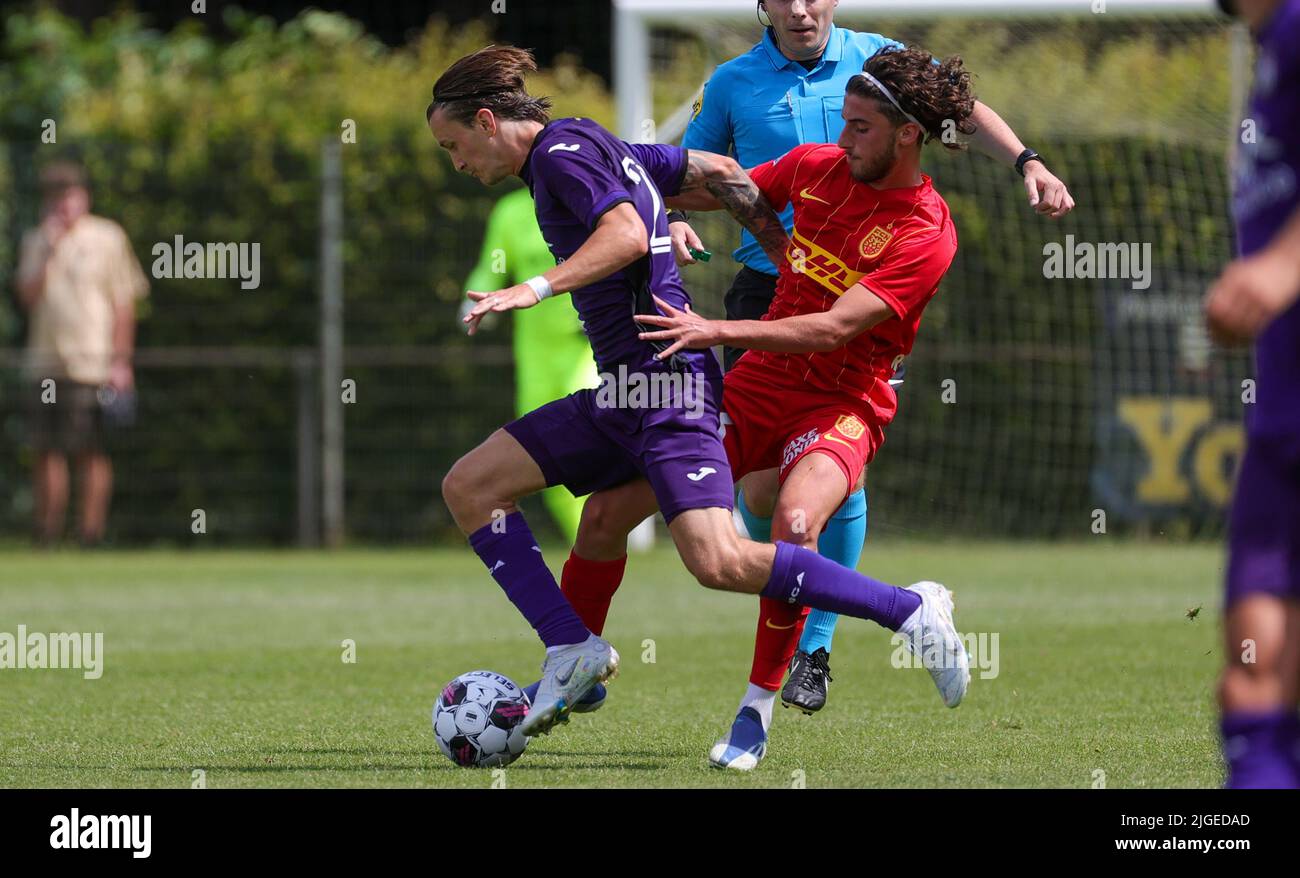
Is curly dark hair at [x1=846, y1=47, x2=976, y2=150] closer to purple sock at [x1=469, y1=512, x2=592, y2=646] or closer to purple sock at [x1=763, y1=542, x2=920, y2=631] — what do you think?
purple sock at [x1=763, y1=542, x2=920, y2=631]

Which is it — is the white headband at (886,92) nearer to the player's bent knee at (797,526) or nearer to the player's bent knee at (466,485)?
the player's bent knee at (797,526)

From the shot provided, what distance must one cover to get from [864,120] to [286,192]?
34.0ft

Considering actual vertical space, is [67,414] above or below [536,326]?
below

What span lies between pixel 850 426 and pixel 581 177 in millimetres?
1175

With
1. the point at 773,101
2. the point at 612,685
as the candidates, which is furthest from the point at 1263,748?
the point at 612,685

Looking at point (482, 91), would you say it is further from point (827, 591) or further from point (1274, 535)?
point (1274, 535)

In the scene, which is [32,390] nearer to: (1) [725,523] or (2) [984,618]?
(2) [984,618]

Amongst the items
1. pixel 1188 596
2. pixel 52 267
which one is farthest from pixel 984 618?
pixel 52 267

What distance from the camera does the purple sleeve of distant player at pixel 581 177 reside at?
5.33m

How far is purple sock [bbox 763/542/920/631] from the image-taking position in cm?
543

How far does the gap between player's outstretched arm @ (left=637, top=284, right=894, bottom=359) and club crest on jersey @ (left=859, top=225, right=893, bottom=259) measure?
0.20 metres

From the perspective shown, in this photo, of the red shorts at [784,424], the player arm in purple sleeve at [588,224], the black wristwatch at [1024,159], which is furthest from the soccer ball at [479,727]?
the black wristwatch at [1024,159]

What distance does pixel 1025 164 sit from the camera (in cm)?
616

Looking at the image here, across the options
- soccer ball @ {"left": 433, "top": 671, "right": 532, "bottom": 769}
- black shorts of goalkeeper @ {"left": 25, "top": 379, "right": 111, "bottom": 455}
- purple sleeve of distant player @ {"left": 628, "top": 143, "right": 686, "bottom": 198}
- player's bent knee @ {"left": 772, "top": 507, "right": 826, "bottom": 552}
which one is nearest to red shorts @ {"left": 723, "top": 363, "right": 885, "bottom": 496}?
player's bent knee @ {"left": 772, "top": 507, "right": 826, "bottom": 552}
